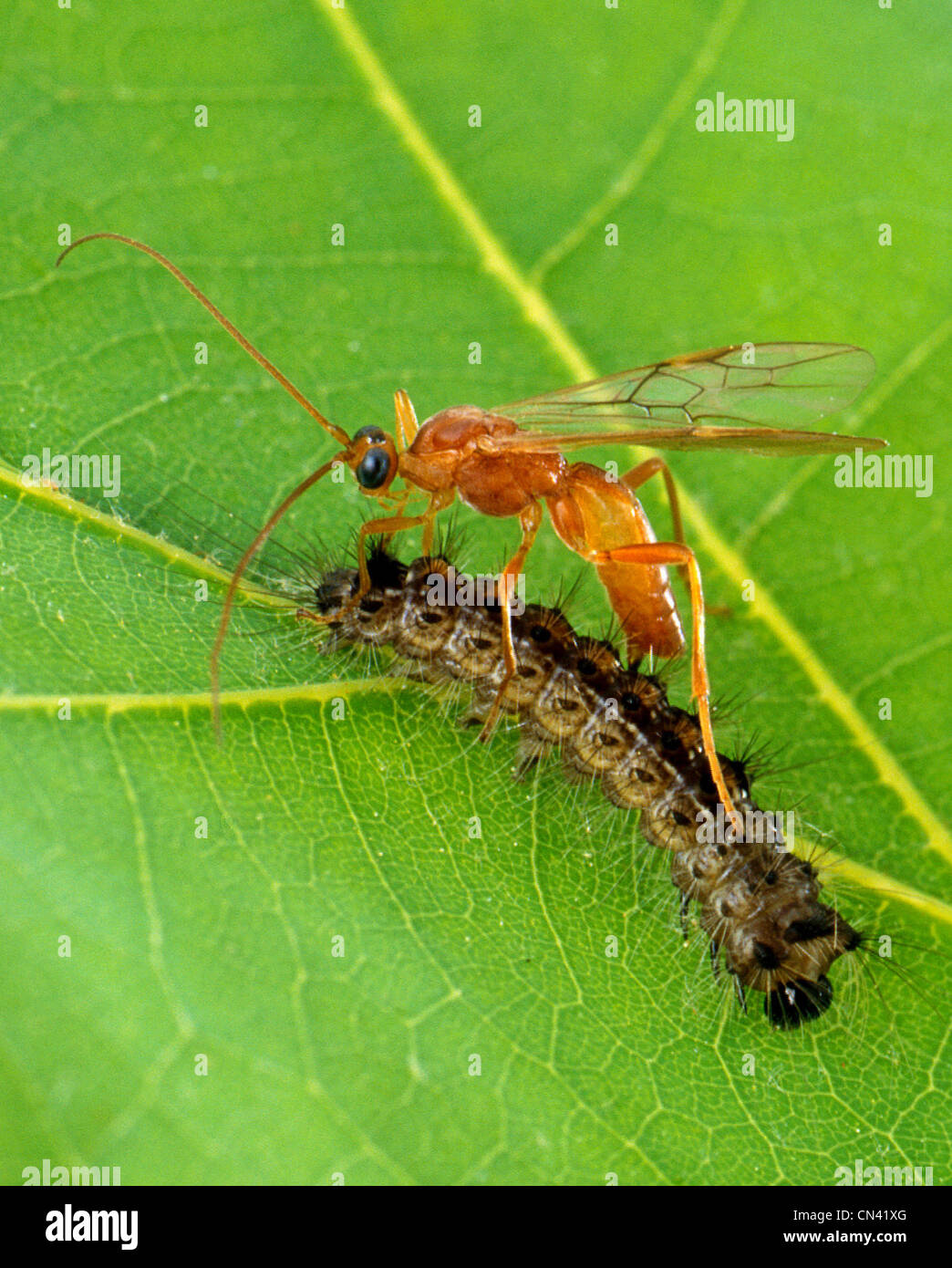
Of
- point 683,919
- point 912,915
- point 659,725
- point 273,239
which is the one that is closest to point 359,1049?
point 683,919

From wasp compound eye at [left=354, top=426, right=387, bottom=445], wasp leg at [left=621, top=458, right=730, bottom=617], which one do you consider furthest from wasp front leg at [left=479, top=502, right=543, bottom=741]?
wasp leg at [left=621, top=458, right=730, bottom=617]

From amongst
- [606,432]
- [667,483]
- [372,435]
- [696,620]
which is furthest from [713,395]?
[372,435]

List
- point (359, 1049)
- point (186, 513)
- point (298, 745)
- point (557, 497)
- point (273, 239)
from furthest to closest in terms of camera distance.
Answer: point (273, 239) < point (557, 497) < point (186, 513) < point (298, 745) < point (359, 1049)

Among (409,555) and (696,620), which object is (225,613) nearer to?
(409,555)

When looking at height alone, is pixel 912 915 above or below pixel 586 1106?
above

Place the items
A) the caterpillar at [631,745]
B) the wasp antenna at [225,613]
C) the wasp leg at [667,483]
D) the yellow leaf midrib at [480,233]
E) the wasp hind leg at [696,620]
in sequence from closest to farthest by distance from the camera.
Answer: the wasp antenna at [225,613] < the caterpillar at [631,745] < the wasp hind leg at [696,620] < the wasp leg at [667,483] < the yellow leaf midrib at [480,233]

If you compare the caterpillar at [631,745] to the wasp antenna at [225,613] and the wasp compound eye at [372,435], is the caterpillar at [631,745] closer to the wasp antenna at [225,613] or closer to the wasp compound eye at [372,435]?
the wasp antenna at [225,613]

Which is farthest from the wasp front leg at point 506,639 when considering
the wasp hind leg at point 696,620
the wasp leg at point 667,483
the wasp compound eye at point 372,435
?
the wasp leg at point 667,483

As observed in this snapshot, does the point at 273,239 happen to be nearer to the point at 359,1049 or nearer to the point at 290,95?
the point at 290,95
